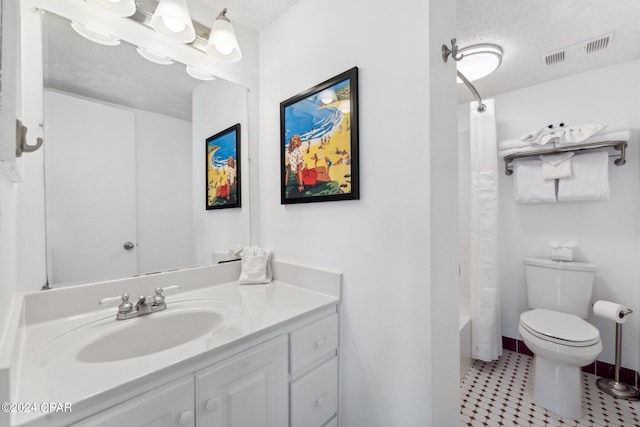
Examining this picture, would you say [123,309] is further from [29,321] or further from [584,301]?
[584,301]

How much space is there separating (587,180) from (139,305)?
9.54 ft

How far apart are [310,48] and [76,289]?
4.98 feet

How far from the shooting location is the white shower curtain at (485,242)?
201 cm

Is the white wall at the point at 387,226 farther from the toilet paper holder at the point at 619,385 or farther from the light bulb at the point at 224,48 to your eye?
the toilet paper holder at the point at 619,385

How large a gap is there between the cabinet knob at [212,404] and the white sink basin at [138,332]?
7.0 inches

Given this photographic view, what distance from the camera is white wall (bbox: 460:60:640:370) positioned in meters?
1.80

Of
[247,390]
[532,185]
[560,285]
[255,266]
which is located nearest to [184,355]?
[247,390]

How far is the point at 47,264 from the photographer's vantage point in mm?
951

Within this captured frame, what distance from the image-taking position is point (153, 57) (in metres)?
1.22

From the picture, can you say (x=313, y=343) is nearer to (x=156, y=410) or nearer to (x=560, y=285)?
(x=156, y=410)

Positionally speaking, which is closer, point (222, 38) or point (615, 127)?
point (222, 38)

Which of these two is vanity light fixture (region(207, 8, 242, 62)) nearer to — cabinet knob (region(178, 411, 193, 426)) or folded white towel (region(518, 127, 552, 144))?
cabinet knob (region(178, 411, 193, 426))

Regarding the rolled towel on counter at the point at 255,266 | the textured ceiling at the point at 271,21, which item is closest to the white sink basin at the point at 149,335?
the rolled towel on counter at the point at 255,266

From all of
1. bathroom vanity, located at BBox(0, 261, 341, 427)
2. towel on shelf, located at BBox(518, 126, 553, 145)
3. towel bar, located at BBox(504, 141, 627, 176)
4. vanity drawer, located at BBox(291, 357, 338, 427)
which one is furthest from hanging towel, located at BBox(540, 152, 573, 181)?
vanity drawer, located at BBox(291, 357, 338, 427)
